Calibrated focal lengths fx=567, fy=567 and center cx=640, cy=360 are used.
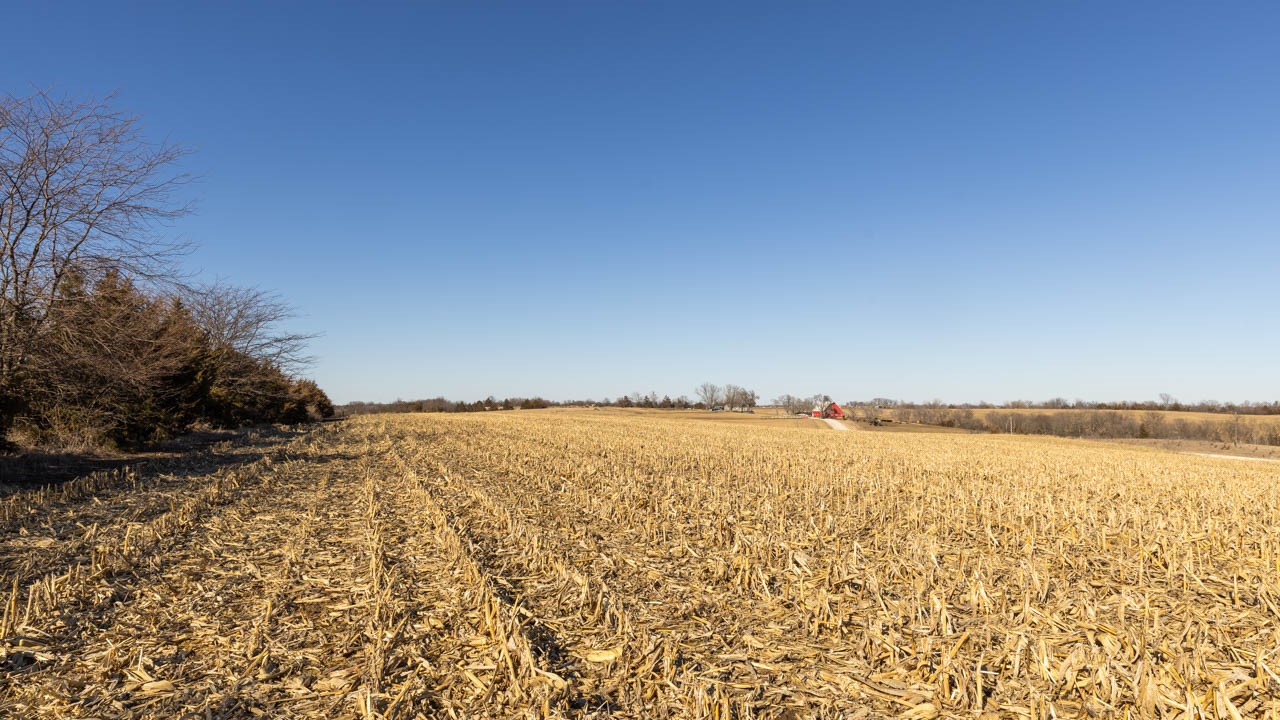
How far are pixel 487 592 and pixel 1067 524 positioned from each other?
9.82 metres

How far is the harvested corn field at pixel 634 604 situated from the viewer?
4.30 meters

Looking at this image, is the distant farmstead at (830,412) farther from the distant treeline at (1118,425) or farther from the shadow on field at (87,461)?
the shadow on field at (87,461)

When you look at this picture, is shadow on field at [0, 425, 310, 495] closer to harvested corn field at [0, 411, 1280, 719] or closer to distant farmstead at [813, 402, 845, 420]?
harvested corn field at [0, 411, 1280, 719]

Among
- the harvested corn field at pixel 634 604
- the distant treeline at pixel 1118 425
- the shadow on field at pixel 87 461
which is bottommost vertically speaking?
the harvested corn field at pixel 634 604

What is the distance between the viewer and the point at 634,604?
6.14 meters

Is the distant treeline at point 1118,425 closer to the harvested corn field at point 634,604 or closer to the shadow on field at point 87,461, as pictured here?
the harvested corn field at point 634,604

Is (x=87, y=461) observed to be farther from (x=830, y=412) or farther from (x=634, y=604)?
(x=830, y=412)

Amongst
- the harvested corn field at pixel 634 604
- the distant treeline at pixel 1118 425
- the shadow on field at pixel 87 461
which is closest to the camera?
the harvested corn field at pixel 634 604

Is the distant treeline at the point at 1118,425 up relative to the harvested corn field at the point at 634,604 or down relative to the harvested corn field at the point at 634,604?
up

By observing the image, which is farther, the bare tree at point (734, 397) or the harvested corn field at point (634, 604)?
the bare tree at point (734, 397)

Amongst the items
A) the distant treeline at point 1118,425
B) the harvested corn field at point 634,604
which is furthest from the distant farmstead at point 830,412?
the harvested corn field at point 634,604

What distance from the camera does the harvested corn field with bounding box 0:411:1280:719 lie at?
14.1 feet

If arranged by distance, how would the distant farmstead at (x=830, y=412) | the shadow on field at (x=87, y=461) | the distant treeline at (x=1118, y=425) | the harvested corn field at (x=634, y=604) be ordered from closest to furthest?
the harvested corn field at (x=634, y=604) → the shadow on field at (x=87, y=461) → the distant treeline at (x=1118, y=425) → the distant farmstead at (x=830, y=412)

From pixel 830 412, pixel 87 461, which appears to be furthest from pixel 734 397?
pixel 87 461
